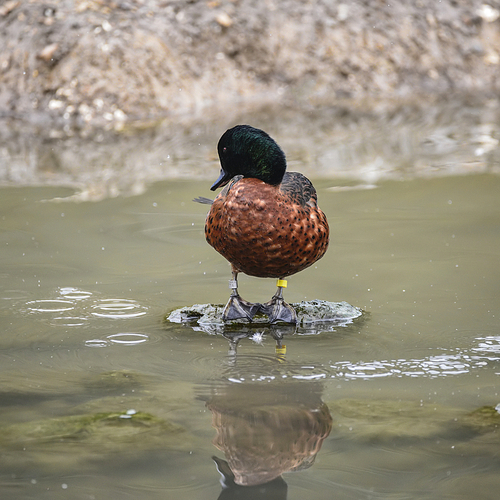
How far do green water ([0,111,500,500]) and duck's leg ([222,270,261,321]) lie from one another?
194mm

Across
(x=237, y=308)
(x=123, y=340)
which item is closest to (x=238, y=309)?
(x=237, y=308)

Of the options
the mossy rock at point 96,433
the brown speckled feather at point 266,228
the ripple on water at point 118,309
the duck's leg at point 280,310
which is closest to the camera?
the mossy rock at point 96,433

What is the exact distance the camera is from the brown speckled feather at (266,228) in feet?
11.8

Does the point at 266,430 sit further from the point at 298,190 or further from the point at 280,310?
the point at 298,190

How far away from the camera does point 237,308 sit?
3.89 meters

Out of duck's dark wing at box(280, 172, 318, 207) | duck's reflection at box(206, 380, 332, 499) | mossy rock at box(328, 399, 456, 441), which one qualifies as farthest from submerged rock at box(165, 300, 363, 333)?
mossy rock at box(328, 399, 456, 441)

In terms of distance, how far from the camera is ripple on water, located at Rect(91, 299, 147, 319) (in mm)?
3965

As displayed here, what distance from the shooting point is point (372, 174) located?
6902mm

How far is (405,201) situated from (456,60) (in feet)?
27.4

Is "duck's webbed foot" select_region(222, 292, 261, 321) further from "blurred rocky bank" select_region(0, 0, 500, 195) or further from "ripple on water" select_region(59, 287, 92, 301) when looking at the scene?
"blurred rocky bank" select_region(0, 0, 500, 195)

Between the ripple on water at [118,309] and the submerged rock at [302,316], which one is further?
the ripple on water at [118,309]

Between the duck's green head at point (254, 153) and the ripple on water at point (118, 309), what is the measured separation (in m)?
0.99

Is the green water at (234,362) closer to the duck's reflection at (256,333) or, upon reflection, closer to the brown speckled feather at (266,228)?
the duck's reflection at (256,333)

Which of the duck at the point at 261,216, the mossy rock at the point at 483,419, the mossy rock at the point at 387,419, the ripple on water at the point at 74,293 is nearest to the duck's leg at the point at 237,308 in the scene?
the duck at the point at 261,216
